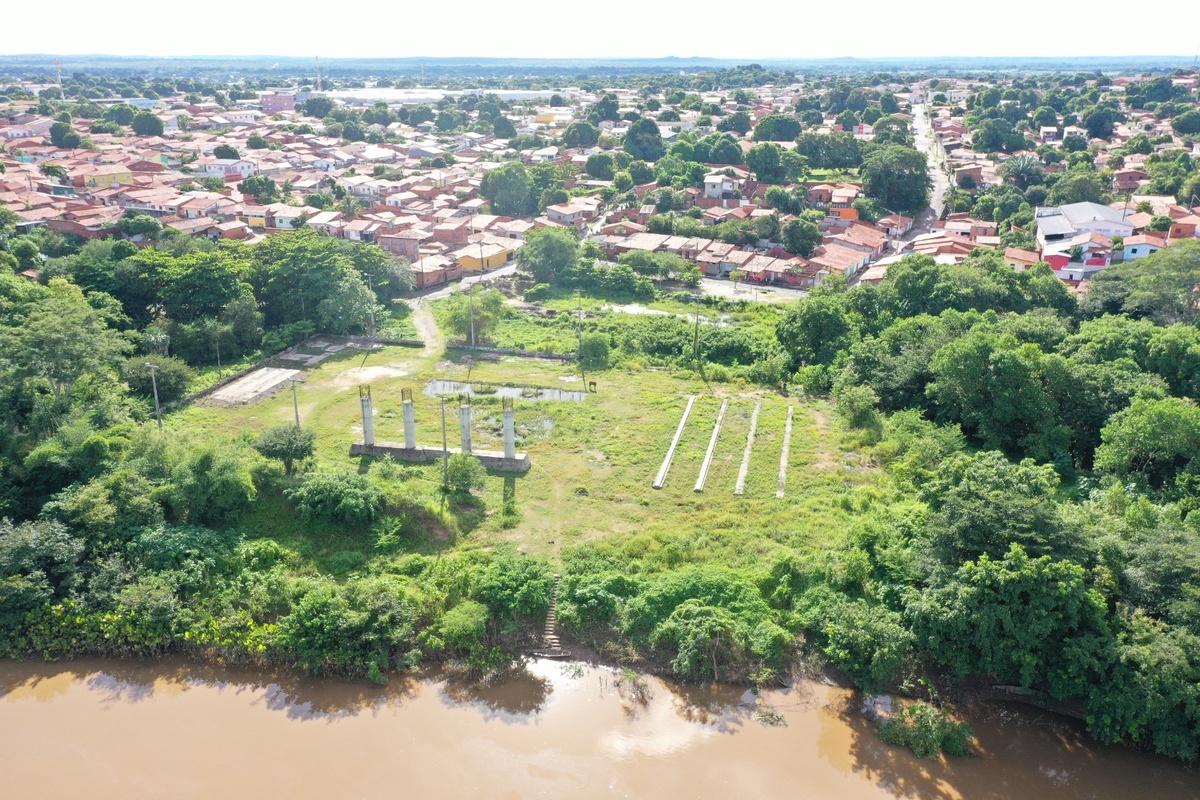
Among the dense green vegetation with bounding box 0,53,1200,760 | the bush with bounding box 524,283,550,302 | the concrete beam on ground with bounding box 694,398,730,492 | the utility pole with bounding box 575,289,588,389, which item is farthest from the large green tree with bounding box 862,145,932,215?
the concrete beam on ground with bounding box 694,398,730,492

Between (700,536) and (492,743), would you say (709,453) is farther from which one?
(492,743)

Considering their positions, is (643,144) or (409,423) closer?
(409,423)

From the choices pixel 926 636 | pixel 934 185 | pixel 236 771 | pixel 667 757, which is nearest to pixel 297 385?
pixel 236 771

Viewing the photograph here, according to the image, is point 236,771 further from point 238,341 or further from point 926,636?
point 238,341

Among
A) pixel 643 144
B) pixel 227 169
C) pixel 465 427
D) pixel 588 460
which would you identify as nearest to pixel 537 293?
pixel 465 427

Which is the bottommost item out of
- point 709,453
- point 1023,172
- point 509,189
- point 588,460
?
point 588,460

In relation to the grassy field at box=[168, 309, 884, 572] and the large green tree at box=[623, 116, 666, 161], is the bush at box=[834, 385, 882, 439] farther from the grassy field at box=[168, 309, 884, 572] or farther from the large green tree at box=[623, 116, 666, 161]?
the large green tree at box=[623, 116, 666, 161]

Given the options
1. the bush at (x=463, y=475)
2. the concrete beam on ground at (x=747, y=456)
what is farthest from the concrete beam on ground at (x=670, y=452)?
the bush at (x=463, y=475)

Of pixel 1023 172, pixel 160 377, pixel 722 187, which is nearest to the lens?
pixel 160 377
